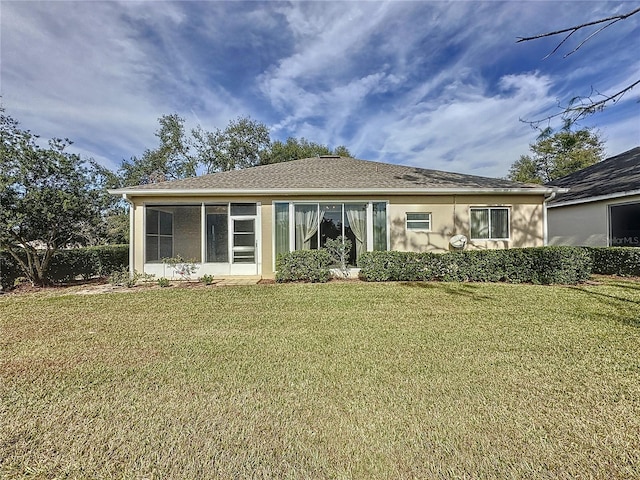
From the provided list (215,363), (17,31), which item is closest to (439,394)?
(215,363)

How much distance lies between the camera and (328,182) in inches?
379

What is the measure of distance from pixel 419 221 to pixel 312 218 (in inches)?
139

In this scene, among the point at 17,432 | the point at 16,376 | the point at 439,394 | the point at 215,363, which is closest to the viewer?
the point at 17,432

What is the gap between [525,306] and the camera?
18.0ft

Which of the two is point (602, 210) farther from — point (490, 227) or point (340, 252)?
point (340, 252)

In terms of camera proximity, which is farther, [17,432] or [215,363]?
[215,363]

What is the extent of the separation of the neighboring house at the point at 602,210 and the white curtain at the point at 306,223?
10203 millimetres

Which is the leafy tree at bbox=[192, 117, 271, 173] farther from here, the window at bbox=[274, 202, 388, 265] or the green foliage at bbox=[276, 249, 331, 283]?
the green foliage at bbox=[276, 249, 331, 283]

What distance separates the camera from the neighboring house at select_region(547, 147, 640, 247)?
409 inches

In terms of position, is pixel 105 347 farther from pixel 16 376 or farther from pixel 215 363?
pixel 215 363

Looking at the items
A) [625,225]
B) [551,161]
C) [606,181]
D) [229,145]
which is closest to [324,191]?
[606,181]

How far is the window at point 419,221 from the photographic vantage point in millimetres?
9656

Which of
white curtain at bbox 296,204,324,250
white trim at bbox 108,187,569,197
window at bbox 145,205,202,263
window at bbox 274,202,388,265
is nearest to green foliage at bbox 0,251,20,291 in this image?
white trim at bbox 108,187,569,197

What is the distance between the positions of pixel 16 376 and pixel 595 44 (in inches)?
450
